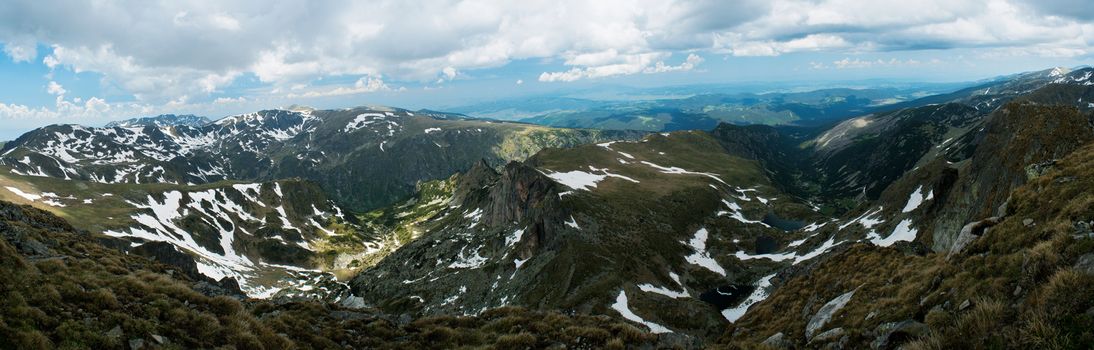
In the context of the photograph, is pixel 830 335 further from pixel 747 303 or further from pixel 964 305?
pixel 747 303

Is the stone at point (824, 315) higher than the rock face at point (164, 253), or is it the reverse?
the stone at point (824, 315)

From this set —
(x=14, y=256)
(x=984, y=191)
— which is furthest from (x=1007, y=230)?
(x=984, y=191)

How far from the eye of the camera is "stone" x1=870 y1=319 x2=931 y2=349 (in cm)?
1427

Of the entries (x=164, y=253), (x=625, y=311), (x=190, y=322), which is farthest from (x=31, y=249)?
(x=164, y=253)

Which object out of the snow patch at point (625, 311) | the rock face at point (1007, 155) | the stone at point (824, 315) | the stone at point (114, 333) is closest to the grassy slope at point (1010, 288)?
the stone at point (824, 315)

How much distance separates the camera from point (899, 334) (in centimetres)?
1478

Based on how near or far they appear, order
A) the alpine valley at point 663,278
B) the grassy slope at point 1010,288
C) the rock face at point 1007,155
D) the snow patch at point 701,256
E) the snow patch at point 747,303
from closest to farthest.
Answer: the grassy slope at point 1010,288 → the alpine valley at point 663,278 → the rock face at point 1007,155 → the snow patch at point 747,303 → the snow patch at point 701,256

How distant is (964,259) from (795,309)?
14.3m

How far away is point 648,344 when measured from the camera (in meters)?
20.8

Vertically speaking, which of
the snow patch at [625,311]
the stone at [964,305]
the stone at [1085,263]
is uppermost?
the stone at [1085,263]

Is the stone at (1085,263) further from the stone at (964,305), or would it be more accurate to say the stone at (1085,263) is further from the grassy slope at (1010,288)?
the stone at (964,305)

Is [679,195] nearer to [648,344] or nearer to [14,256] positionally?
[648,344]

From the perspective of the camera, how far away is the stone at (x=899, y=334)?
46.8ft

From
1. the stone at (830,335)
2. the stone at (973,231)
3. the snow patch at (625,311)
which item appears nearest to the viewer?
the stone at (830,335)
